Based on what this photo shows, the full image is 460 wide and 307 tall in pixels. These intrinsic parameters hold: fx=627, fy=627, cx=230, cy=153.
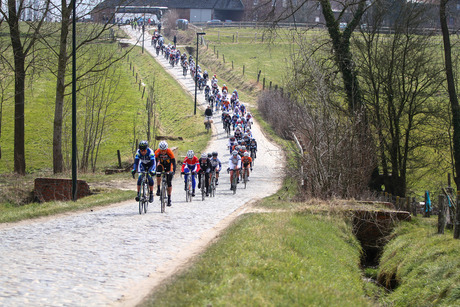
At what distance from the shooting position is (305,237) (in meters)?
12.9

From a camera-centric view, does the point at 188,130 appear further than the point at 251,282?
Yes

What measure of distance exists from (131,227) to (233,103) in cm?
4101

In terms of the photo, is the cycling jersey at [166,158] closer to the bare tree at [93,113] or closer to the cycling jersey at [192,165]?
the cycling jersey at [192,165]

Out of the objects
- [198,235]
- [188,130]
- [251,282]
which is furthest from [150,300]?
[188,130]

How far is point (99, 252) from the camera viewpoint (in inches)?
405

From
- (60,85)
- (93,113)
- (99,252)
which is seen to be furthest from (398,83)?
(99,252)

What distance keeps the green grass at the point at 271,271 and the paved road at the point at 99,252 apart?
535 mm

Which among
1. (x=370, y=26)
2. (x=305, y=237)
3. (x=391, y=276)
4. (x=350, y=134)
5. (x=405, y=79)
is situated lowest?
(x=391, y=276)

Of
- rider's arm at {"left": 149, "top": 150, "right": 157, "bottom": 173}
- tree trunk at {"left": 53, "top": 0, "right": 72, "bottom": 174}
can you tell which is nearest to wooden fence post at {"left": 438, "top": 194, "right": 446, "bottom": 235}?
rider's arm at {"left": 149, "top": 150, "right": 157, "bottom": 173}

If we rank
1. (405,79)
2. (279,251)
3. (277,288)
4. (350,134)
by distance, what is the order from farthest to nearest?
(405,79), (350,134), (279,251), (277,288)

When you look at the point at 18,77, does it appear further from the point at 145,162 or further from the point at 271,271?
the point at 271,271

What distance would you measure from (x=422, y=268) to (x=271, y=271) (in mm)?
4872

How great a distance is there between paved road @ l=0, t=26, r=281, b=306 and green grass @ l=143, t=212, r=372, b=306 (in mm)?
535

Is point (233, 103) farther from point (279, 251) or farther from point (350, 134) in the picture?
point (279, 251)
